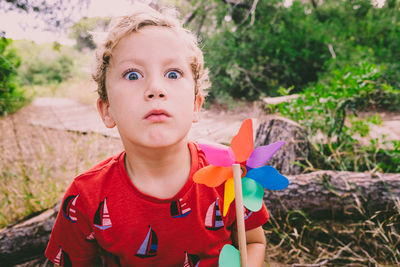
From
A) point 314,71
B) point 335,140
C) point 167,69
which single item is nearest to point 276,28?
point 314,71

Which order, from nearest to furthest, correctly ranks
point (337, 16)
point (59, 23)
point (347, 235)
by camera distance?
1. point (347, 235)
2. point (59, 23)
3. point (337, 16)

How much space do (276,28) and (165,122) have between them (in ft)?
17.2

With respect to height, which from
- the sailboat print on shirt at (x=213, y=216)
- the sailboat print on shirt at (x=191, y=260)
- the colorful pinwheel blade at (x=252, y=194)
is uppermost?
the colorful pinwheel blade at (x=252, y=194)

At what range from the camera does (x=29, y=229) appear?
1.59 m

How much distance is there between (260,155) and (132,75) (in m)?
0.49

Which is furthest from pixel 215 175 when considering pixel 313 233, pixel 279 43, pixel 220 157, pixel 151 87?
pixel 279 43

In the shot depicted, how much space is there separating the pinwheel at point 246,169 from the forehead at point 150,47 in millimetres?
332

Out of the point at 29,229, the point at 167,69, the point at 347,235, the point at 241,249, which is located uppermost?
the point at 167,69

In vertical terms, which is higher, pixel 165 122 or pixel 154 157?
pixel 165 122

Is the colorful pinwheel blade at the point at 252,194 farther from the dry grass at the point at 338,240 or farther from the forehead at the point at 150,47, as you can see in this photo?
the dry grass at the point at 338,240

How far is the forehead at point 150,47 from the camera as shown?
34.2 inches

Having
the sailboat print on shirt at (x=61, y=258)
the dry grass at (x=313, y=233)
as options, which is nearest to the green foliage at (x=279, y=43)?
the dry grass at (x=313, y=233)

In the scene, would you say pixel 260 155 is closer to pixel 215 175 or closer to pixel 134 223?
pixel 215 175

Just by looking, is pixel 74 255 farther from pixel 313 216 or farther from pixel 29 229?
pixel 313 216
